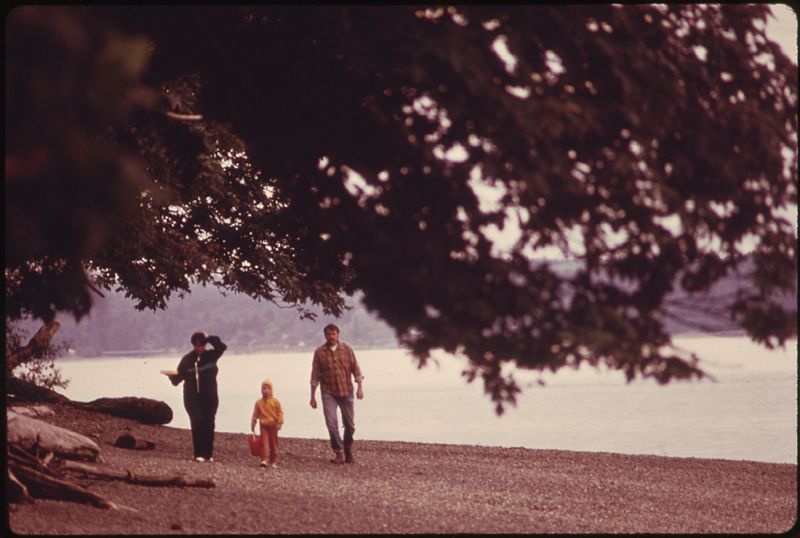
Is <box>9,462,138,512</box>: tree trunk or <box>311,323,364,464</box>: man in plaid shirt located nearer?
<box>9,462,138,512</box>: tree trunk

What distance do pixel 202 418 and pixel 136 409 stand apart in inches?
383

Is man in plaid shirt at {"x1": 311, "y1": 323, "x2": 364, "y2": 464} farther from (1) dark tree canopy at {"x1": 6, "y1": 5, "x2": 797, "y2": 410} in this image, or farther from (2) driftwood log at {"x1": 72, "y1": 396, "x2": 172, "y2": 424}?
(2) driftwood log at {"x1": 72, "y1": 396, "x2": 172, "y2": 424}

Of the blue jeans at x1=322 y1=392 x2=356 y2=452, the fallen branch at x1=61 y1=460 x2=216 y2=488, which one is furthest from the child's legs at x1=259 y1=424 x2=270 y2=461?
the fallen branch at x1=61 y1=460 x2=216 y2=488

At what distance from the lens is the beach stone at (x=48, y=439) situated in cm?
1432

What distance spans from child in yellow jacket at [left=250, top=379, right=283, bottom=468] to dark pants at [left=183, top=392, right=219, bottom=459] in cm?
72

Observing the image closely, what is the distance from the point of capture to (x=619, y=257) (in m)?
9.27

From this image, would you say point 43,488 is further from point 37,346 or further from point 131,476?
point 37,346

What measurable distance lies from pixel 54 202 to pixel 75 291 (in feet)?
8.45

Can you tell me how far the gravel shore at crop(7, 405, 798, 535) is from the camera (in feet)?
39.2

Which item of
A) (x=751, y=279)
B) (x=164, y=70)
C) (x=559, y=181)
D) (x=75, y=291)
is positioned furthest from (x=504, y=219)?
(x=164, y=70)

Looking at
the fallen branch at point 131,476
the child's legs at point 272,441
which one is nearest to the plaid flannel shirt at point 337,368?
the child's legs at point 272,441

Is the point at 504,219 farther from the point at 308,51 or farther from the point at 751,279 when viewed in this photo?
the point at 308,51

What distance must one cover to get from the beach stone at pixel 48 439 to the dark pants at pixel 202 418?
67.6 inches

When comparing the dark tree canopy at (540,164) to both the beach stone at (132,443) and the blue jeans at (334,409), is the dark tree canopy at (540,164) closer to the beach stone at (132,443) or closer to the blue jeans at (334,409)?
the blue jeans at (334,409)
